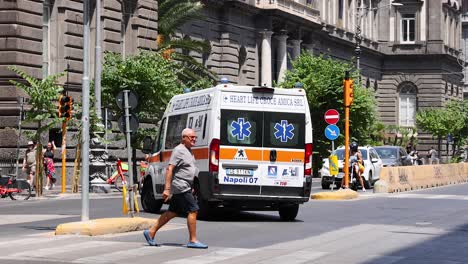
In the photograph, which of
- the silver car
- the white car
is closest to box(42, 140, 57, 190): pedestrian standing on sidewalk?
the white car

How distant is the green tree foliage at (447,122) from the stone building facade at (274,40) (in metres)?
5.11

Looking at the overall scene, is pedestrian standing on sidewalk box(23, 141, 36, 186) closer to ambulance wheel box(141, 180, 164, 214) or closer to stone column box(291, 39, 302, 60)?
ambulance wheel box(141, 180, 164, 214)

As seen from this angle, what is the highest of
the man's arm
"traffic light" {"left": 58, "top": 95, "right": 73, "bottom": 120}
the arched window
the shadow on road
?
the arched window

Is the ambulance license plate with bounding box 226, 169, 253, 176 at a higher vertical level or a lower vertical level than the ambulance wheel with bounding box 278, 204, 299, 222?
higher

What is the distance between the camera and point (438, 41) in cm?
9612

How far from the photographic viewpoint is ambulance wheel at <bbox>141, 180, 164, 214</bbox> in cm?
2478

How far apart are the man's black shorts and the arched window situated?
3197 inches

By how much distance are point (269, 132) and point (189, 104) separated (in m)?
1.97

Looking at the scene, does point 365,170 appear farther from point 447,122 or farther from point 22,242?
point 447,122

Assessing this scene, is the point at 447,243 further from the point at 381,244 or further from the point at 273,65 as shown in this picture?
the point at 273,65

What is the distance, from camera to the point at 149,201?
24984 millimetres

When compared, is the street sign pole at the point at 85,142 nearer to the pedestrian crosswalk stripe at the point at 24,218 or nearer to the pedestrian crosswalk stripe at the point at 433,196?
the pedestrian crosswalk stripe at the point at 24,218

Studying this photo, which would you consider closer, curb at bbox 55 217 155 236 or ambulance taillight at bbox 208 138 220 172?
curb at bbox 55 217 155 236

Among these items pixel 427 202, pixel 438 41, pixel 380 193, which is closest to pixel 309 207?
pixel 427 202
